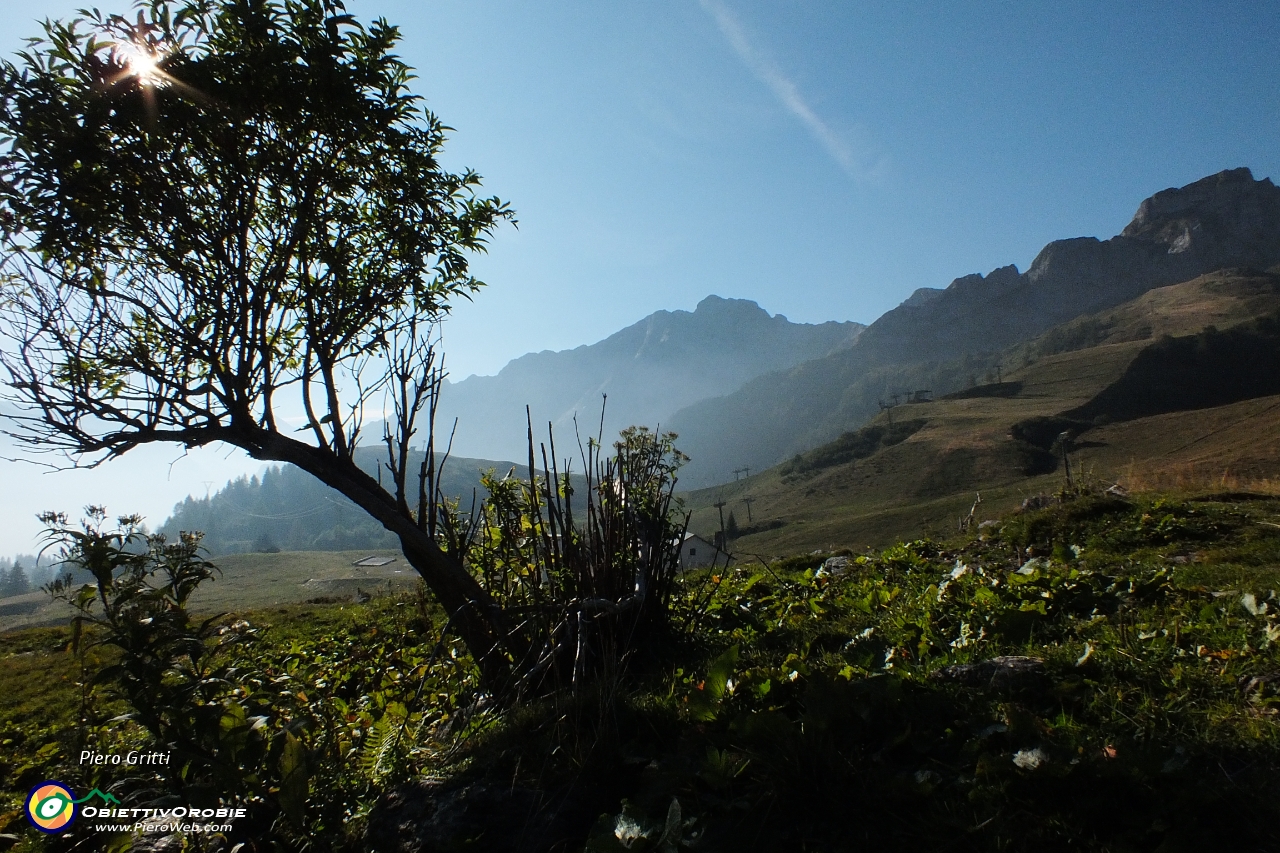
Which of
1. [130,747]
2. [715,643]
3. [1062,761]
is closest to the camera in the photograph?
[1062,761]

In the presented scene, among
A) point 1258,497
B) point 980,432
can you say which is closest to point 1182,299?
point 980,432

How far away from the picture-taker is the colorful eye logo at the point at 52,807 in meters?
3.26

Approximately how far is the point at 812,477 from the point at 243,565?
109969 millimetres

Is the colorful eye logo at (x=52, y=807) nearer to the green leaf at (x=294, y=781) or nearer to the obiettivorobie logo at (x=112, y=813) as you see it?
the obiettivorobie logo at (x=112, y=813)

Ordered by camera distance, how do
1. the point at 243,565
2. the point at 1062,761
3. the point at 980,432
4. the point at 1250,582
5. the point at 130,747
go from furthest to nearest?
the point at 243,565 < the point at 980,432 < the point at 1250,582 < the point at 130,747 < the point at 1062,761

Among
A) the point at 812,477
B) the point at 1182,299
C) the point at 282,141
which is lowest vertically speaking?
the point at 812,477

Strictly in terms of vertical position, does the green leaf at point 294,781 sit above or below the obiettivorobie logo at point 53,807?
above

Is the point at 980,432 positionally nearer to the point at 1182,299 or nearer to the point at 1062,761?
the point at 1062,761

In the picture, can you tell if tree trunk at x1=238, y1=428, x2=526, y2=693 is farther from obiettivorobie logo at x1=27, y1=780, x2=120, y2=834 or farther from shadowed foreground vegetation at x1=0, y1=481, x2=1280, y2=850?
obiettivorobie logo at x1=27, y1=780, x2=120, y2=834

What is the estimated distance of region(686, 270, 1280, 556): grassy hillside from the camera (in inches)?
2768

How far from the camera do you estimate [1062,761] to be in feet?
6.84

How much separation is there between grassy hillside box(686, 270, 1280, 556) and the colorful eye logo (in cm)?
4476

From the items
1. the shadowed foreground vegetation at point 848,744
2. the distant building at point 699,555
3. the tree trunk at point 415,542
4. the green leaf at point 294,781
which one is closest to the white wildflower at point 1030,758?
the shadowed foreground vegetation at point 848,744

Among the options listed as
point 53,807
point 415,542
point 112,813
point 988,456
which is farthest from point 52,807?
point 988,456
